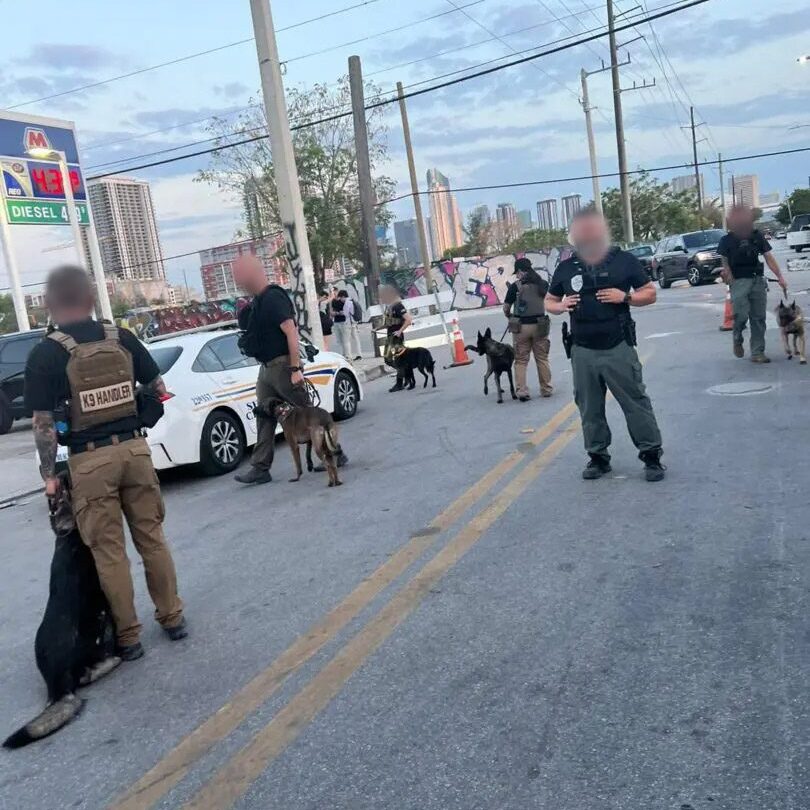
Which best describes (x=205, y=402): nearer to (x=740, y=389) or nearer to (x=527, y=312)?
(x=527, y=312)

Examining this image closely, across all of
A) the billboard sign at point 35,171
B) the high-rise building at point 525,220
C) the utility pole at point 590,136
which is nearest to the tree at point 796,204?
the high-rise building at point 525,220

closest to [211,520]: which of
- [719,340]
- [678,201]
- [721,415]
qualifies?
[721,415]

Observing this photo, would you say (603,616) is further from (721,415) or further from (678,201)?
(678,201)

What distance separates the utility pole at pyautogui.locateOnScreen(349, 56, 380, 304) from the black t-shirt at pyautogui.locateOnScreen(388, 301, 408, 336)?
Result: 23.3ft

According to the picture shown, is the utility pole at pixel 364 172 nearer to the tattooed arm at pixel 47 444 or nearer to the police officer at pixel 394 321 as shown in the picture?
the police officer at pixel 394 321

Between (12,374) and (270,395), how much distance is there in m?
9.36

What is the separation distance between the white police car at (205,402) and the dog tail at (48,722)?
442cm

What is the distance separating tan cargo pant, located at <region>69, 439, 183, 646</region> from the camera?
13.6 ft

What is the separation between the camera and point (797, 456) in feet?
21.1

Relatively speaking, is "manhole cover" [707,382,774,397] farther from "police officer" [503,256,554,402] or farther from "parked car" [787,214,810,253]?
"parked car" [787,214,810,253]

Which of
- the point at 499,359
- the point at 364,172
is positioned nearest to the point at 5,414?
the point at 499,359

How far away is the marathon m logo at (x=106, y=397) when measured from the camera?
4145 mm

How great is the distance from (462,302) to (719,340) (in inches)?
982

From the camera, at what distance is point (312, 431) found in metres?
7.55
